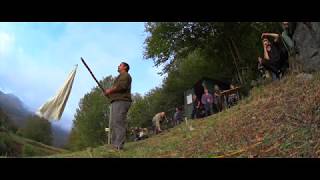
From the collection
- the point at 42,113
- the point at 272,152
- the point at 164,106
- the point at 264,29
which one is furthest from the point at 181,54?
the point at 272,152

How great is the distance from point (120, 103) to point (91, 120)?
5810 cm

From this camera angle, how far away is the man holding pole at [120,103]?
26.7 feet

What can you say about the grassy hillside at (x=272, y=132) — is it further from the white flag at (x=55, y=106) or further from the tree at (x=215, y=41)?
the tree at (x=215, y=41)

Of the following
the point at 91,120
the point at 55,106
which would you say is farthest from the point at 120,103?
the point at 91,120

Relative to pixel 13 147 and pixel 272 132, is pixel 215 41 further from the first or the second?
pixel 272 132

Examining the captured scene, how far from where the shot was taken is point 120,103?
27.0 ft

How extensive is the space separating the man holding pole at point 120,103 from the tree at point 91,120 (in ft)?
177

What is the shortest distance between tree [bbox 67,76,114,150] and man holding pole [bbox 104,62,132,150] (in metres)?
54.0

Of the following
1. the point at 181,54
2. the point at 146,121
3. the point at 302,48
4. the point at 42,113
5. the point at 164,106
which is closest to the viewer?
the point at 42,113

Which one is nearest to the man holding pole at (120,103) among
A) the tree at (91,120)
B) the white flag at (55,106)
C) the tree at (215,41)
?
the white flag at (55,106)

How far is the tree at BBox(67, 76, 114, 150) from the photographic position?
63.4m
